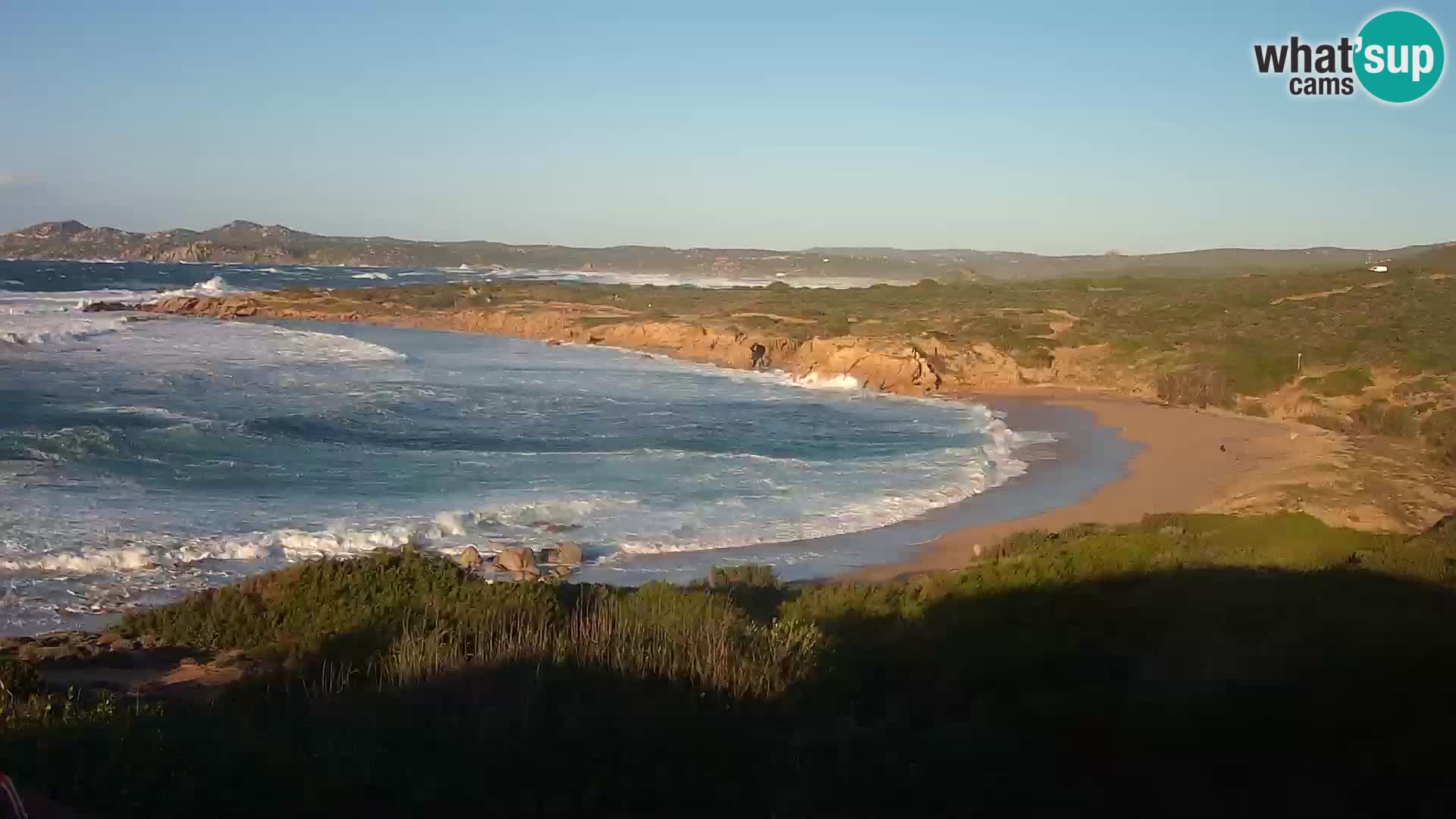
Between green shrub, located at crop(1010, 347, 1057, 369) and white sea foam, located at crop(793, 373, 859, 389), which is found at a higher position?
green shrub, located at crop(1010, 347, 1057, 369)

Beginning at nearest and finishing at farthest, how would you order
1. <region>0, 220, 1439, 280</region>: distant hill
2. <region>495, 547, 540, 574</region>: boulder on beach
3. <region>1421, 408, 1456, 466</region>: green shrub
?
<region>495, 547, 540, 574</region>: boulder on beach
<region>1421, 408, 1456, 466</region>: green shrub
<region>0, 220, 1439, 280</region>: distant hill

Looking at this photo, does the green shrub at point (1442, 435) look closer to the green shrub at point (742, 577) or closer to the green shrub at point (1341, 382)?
the green shrub at point (1341, 382)

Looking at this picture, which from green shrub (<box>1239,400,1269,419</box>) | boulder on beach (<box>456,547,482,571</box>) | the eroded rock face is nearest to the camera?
boulder on beach (<box>456,547,482,571</box>)

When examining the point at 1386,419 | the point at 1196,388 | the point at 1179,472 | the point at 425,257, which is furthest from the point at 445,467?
the point at 425,257

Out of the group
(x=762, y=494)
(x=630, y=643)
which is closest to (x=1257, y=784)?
(x=630, y=643)

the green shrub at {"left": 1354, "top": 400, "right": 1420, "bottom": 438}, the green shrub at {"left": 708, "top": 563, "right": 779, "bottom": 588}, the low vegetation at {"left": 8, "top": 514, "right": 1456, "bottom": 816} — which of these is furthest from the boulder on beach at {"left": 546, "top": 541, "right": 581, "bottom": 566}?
the green shrub at {"left": 1354, "top": 400, "right": 1420, "bottom": 438}

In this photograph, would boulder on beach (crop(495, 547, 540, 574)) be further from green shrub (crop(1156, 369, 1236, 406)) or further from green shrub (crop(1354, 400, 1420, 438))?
green shrub (crop(1156, 369, 1236, 406))
